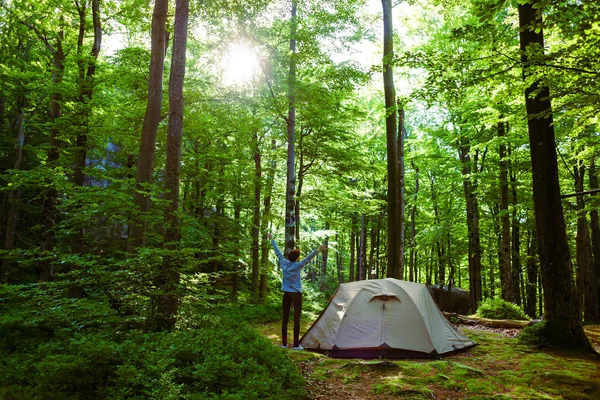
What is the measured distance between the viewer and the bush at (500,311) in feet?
38.0

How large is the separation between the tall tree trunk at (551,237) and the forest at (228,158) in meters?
0.04

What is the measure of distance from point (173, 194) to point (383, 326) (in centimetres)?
475

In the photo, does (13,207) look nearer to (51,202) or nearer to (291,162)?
(51,202)

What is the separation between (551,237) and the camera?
6.55 m

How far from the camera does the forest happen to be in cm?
430

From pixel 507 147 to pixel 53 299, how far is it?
669 inches

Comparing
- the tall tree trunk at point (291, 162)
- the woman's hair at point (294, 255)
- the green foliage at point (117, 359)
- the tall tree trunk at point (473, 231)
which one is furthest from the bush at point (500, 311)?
the green foliage at point (117, 359)

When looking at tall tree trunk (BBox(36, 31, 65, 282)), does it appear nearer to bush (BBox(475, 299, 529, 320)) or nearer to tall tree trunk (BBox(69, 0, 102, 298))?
tall tree trunk (BBox(69, 0, 102, 298))

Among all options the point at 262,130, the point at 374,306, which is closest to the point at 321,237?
the point at 262,130

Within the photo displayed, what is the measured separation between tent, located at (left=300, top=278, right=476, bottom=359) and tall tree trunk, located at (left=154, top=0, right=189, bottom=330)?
128 inches

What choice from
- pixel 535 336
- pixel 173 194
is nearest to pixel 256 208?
pixel 173 194

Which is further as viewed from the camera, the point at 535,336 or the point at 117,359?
the point at 535,336

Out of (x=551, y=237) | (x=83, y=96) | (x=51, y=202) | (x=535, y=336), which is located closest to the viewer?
(x=551, y=237)

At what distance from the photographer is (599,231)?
14625mm
